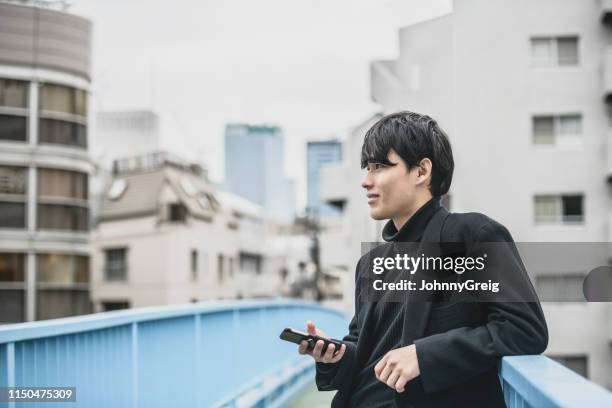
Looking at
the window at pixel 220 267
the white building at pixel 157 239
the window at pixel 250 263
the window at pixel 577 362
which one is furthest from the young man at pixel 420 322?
the window at pixel 250 263

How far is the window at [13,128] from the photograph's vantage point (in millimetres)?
23219

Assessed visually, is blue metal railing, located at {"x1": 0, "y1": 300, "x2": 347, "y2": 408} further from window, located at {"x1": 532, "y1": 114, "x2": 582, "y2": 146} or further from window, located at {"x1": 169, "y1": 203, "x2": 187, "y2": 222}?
window, located at {"x1": 169, "y1": 203, "x2": 187, "y2": 222}

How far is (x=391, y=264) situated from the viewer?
1.90 metres

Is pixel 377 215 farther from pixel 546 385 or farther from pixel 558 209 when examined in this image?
pixel 558 209

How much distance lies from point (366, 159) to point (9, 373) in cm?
156

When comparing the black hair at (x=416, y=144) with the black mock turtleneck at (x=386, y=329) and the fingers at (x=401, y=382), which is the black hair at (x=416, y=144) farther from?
the fingers at (x=401, y=382)

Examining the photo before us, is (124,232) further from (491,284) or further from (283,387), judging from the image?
(491,284)

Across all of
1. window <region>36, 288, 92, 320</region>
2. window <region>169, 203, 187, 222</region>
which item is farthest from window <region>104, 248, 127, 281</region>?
window <region>36, 288, 92, 320</region>

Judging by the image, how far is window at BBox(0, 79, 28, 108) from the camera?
23344 mm

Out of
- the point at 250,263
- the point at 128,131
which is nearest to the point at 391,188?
the point at 128,131

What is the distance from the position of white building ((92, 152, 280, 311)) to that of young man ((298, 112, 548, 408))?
32836 mm

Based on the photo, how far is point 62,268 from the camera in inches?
961

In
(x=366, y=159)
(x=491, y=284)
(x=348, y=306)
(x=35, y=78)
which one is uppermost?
(x=35, y=78)

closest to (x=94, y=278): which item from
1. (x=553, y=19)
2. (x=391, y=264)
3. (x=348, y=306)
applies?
(x=348, y=306)
